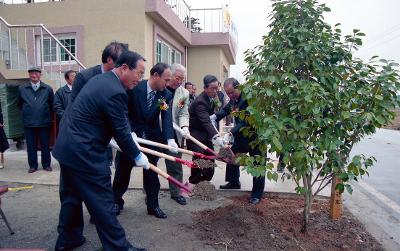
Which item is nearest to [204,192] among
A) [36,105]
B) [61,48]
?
[36,105]

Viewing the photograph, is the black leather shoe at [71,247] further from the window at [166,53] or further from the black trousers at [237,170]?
the window at [166,53]

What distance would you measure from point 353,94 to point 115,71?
216 cm

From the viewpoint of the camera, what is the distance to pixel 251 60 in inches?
138

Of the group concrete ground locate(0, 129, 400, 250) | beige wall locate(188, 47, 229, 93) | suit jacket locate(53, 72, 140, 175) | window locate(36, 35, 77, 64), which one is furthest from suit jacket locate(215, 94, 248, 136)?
beige wall locate(188, 47, 229, 93)

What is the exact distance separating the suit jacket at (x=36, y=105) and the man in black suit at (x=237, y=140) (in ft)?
9.97

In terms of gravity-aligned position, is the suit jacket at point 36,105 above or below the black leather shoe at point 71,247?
above

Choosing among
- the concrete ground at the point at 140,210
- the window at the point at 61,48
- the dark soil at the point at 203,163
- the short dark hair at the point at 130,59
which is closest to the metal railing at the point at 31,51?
the window at the point at 61,48

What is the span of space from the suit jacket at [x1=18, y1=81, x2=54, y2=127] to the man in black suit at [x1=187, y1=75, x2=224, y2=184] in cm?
278

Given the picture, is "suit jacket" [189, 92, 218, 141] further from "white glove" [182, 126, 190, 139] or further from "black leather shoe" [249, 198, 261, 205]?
"black leather shoe" [249, 198, 261, 205]

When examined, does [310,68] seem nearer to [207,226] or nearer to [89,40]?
[207,226]

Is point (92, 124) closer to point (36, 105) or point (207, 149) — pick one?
point (207, 149)

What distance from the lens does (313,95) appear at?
3023mm

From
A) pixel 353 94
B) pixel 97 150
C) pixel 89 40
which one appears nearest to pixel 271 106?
pixel 353 94

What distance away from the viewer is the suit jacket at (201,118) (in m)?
5.03
